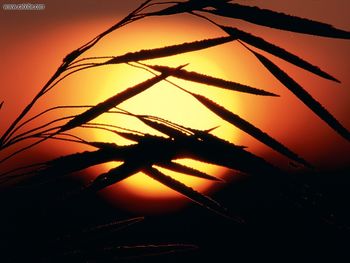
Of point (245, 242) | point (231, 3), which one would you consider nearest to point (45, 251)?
point (231, 3)

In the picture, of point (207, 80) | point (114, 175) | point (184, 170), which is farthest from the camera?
point (184, 170)

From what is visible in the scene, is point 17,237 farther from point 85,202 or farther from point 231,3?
point 231,3

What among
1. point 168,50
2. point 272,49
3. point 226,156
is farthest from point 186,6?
point 226,156

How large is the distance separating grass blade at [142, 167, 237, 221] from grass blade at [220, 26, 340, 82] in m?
0.35

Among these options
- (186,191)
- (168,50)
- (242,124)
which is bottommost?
(186,191)

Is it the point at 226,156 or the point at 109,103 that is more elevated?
the point at 109,103

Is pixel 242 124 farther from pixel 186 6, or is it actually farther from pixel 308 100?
pixel 186 6

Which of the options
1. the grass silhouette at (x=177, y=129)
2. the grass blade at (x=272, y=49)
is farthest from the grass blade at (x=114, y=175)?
the grass blade at (x=272, y=49)

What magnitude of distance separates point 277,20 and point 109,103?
1.26 feet

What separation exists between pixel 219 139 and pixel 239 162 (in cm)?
6

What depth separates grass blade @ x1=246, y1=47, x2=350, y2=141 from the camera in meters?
1.12

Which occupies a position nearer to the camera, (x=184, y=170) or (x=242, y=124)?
(x=242, y=124)

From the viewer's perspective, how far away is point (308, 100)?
1140mm

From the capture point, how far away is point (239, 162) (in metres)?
1.10
